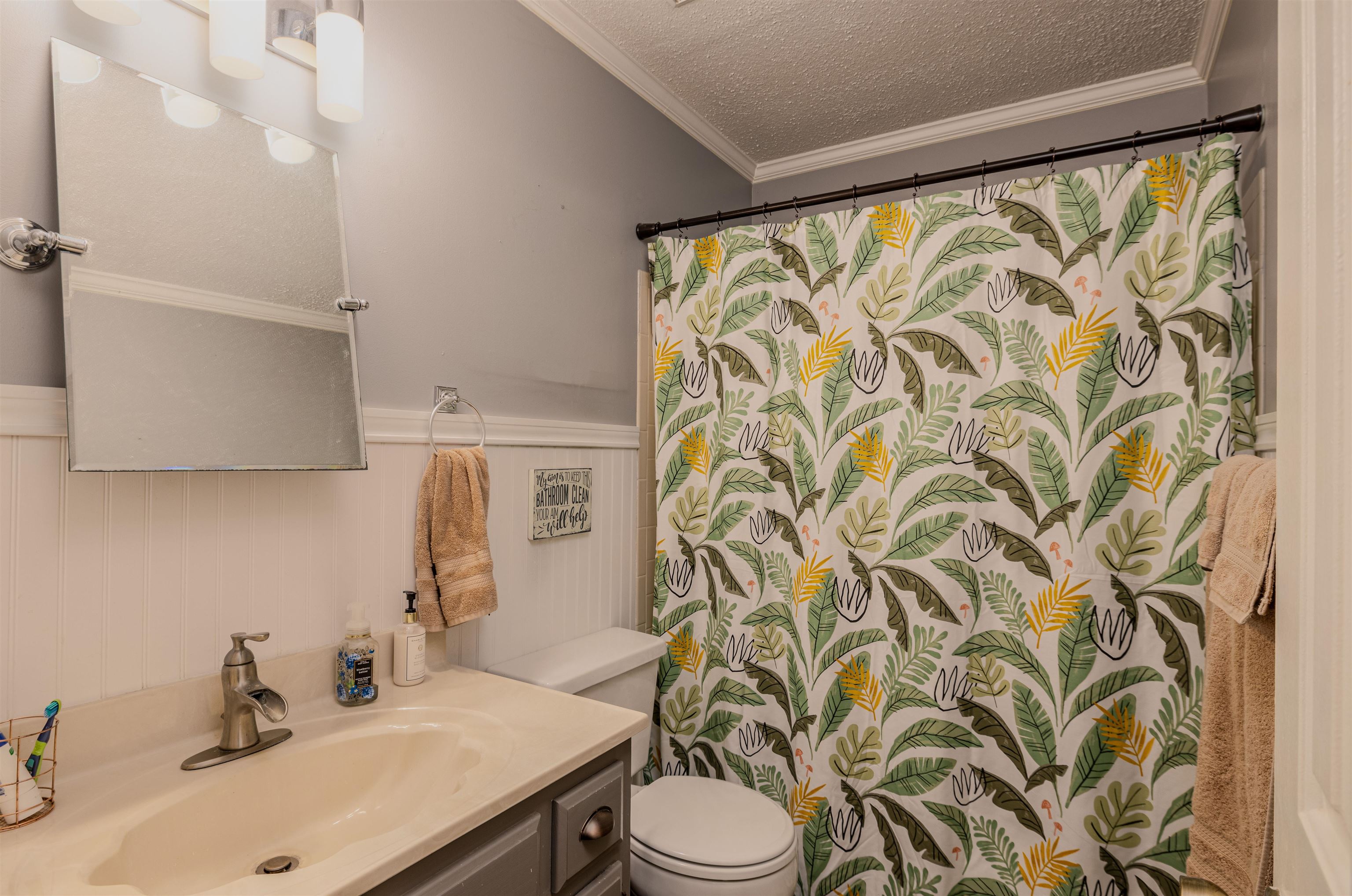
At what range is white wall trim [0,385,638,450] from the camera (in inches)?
35.2

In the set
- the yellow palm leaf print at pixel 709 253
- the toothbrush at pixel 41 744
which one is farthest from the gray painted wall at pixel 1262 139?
the toothbrush at pixel 41 744

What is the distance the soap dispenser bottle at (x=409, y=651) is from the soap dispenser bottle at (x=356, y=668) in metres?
0.05

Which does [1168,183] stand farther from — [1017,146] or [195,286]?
[195,286]

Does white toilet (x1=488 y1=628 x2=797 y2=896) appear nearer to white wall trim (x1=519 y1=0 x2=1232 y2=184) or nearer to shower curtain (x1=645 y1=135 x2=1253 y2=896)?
shower curtain (x1=645 y1=135 x2=1253 y2=896)

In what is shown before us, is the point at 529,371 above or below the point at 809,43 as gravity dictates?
below

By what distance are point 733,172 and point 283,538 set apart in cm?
211

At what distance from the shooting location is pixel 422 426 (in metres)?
1.43

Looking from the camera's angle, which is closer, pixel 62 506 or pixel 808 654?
pixel 62 506

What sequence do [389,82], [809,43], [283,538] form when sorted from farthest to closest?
1. [809,43]
2. [389,82]
3. [283,538]

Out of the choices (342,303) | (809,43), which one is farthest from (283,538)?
(809,43)

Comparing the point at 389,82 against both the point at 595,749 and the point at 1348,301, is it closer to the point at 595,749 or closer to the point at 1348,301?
the point at 595,749

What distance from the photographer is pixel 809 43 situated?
6.30 ft

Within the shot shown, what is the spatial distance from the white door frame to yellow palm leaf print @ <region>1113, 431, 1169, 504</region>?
1068 mm

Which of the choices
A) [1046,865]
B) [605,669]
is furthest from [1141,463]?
[605,669]
